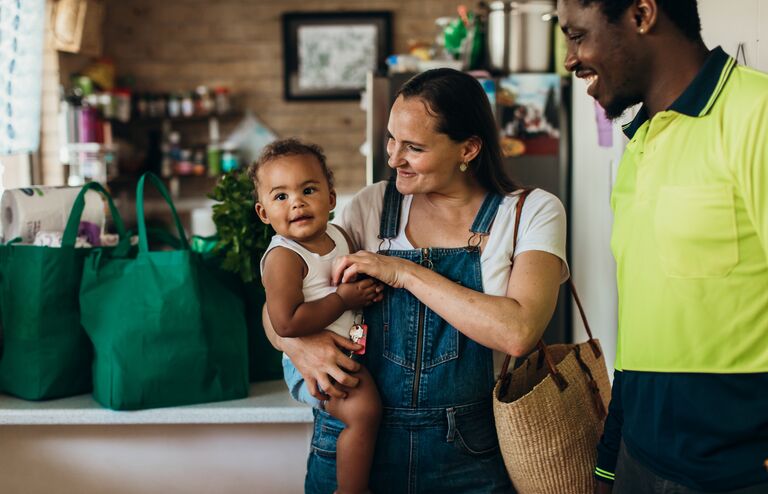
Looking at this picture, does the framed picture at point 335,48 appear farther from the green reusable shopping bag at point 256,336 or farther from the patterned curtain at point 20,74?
the green reusable shopping bag at point 256,336

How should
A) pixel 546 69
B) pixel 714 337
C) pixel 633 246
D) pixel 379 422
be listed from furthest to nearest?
pixel 546 69 < pixel 379 422 < pixel 633 246 < pixel 714 337

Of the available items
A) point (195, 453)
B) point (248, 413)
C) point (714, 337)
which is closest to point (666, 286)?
point (714, 337)

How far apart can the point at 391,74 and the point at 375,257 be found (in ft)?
8.38

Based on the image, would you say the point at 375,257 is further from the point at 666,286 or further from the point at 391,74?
the point at 391,74

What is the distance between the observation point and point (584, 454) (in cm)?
156

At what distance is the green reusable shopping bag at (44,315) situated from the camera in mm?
1985

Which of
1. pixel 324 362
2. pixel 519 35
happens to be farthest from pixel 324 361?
pixel 519 35

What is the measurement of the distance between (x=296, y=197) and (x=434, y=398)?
1.62 feet

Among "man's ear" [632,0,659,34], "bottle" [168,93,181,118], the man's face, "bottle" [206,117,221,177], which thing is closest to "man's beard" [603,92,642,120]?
the man's face

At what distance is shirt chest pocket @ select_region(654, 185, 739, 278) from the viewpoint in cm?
108

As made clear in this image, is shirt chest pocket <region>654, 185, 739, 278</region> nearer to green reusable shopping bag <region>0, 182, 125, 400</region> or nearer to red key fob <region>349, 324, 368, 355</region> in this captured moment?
red key fob <region>349, 324, 368, 355</region>

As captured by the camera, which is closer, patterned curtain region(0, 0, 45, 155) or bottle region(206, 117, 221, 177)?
patterned curtain region(0, 0, 45, 155)

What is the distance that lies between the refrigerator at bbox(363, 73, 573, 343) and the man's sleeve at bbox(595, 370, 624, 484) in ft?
8.04

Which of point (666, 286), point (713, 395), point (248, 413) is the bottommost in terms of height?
point (248, 413)
